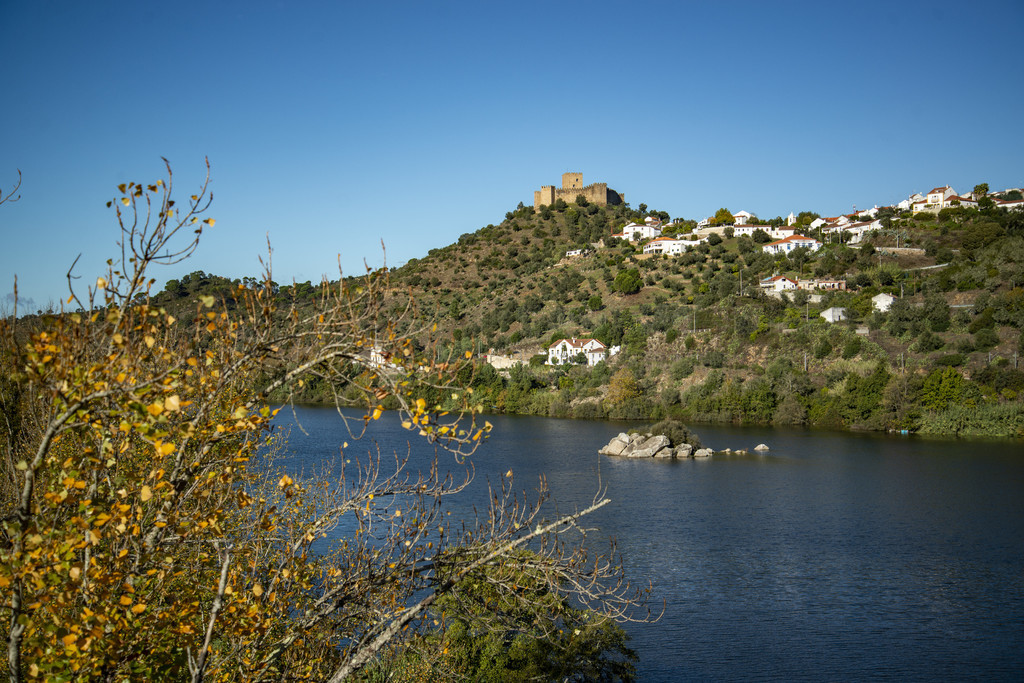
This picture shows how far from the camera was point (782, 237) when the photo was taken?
93.2 metres

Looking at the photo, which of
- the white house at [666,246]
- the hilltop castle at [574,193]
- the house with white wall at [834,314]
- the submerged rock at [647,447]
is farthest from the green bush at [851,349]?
the hilltop castle at [574,193]

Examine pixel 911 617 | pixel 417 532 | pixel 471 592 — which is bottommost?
pixel 911 617

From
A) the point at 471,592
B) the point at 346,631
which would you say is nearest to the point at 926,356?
the point at 471,592

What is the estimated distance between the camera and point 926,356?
172 ft

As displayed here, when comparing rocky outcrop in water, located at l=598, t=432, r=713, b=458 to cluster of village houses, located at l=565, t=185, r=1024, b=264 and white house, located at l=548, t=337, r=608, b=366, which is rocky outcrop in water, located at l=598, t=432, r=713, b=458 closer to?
white house, located at l=548, t=337, r=608, b=366

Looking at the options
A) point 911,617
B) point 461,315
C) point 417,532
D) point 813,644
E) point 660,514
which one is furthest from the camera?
point 461,315

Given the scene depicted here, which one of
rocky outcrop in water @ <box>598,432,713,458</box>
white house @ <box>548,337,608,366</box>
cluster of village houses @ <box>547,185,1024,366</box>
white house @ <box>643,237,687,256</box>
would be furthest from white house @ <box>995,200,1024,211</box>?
rocky outcrop in water @ <box>598,432,713,458</box>

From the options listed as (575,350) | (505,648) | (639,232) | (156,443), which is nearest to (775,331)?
(575,350)

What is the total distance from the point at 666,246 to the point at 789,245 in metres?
14.0

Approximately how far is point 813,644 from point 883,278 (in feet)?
191

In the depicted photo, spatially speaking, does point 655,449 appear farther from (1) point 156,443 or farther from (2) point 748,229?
(2) point 748,229

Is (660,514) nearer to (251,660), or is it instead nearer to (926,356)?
(251,660)

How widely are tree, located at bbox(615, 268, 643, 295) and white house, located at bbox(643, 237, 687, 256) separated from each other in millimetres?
13154

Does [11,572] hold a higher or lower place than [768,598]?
higher
